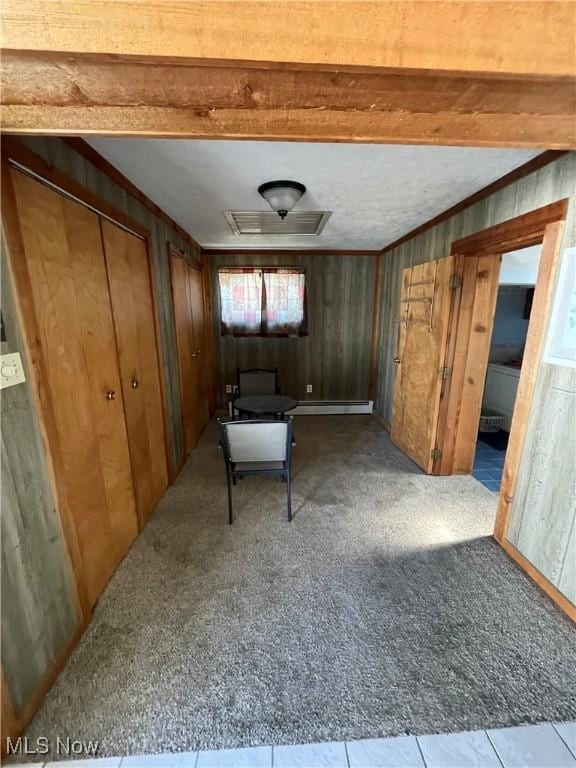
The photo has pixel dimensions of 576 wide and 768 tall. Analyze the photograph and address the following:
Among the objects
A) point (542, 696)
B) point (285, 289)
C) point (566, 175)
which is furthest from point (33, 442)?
point (285, 289)

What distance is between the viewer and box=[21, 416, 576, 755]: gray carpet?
3.57ft

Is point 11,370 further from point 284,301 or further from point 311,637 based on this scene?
point 284,301

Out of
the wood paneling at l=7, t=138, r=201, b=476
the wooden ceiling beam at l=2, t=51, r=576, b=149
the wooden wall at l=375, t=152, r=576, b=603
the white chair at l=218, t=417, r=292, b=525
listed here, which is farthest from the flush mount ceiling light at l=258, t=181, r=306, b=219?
the white chair at l=218, t=417, r=292, b=525

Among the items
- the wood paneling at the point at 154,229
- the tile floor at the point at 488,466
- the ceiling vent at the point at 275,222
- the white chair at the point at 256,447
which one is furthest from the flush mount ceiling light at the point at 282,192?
the tile floor at the point at 488,466

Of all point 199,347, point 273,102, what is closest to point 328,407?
point 199,347

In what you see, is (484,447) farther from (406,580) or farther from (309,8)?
(309,8)

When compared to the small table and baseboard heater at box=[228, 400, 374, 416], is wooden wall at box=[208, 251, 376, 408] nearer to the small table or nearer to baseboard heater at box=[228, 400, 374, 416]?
baseboard heater at box=[228, 400, 374, 416]

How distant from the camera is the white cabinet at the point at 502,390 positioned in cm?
354

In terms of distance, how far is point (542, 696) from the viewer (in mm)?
1152

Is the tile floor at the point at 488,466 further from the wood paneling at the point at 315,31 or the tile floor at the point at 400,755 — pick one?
the wood paneling at the point at 315,31

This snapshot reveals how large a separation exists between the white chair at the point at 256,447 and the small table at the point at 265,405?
0.70 metres

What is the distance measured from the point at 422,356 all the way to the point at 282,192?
1.87 metres

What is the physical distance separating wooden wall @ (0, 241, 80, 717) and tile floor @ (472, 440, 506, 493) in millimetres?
2983

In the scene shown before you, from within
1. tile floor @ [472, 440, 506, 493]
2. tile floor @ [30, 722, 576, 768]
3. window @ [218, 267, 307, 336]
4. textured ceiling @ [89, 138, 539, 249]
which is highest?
textured ceiling @ [89, 138, 539, 249]
